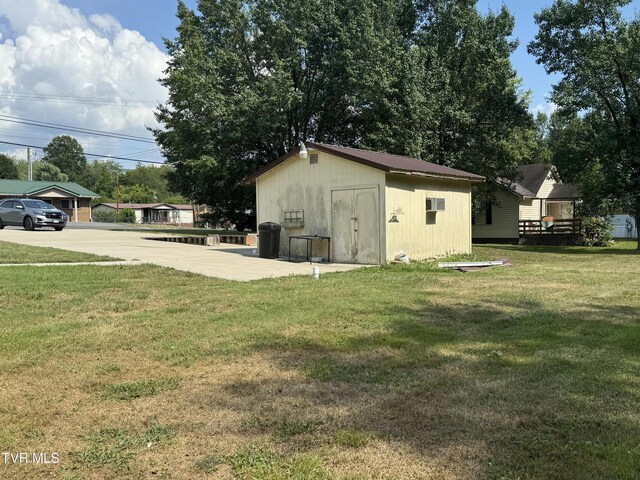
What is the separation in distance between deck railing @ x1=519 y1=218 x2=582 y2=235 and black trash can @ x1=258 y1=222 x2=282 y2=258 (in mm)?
16532

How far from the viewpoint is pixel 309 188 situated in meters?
14.6

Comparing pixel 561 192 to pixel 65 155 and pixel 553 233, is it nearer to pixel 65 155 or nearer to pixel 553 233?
pixel 553 233

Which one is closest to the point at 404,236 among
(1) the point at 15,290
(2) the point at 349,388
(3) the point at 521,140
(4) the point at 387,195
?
(4) the point at 387,195

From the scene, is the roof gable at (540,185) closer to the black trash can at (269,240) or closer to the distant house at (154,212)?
the black trash can at (269,240)

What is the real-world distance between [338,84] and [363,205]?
15590 millimetres

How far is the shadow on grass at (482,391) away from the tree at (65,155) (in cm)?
11399

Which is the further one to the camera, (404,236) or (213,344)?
(404,236)

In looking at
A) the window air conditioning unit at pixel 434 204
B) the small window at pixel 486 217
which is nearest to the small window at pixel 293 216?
the window air conditioning unit at pixel 434 204

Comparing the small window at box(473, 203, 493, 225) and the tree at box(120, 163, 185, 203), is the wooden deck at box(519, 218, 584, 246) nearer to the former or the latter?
the small window at box(473, 203, 493, 225)

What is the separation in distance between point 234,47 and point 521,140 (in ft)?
52.8

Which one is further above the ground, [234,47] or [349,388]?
[234,47]

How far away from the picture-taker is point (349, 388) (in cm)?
387

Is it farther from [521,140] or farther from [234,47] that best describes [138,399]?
[234,47]

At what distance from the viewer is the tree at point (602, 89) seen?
1914 centimetres
